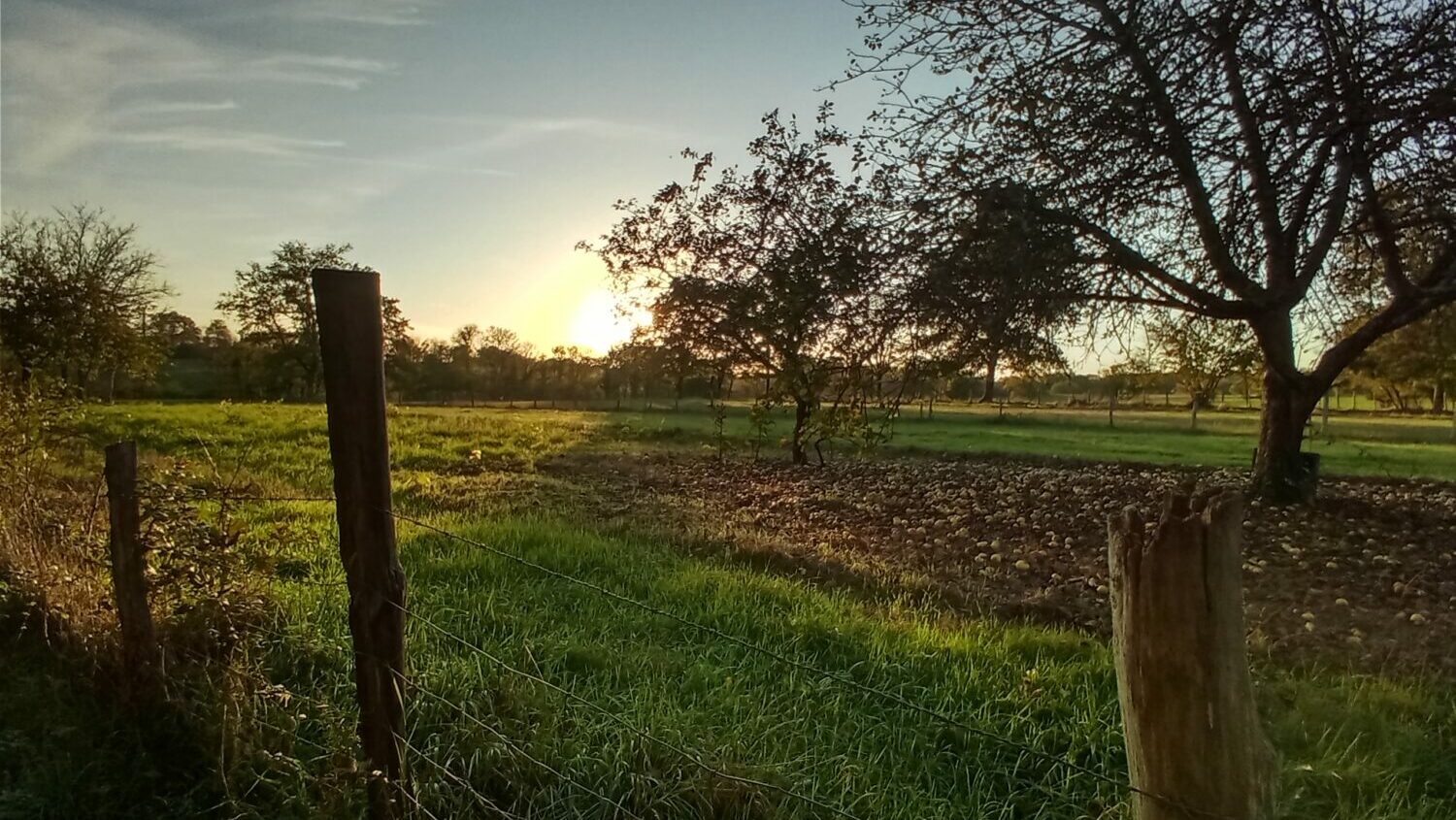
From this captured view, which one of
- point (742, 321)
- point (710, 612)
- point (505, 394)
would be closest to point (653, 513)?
point (742, 321)

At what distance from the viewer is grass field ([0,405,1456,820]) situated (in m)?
3.26

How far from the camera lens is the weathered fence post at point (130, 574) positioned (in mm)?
3664

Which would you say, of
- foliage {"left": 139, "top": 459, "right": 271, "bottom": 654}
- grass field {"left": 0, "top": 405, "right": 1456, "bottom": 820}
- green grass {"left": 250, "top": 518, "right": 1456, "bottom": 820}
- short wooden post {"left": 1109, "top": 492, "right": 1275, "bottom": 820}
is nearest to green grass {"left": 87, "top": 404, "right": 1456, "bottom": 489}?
grass field {"left": 0, "top": 405, "right": 1456, "bottom": 820}

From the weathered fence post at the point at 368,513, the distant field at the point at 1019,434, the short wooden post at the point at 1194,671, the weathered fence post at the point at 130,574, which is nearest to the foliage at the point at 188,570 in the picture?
the weathered fence post at the point at 130,574

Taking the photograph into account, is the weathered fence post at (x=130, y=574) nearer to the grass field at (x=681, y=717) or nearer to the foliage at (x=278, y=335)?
the grass field at (x=681, y=717)

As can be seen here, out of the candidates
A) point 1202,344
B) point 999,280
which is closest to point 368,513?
point 999,280

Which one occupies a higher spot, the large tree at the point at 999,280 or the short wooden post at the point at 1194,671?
the large tree at the point at 999,280

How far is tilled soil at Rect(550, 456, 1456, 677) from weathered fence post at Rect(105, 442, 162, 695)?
4563 mm

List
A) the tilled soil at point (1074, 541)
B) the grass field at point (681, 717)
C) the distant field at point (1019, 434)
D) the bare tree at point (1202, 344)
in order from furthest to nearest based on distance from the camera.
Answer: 1. the distant field at point (1019, 434)
2. the bare tree at point (1202, 344)
3. the tilled soil at point (1074, 541)
4. the grass field at point (681, 717)

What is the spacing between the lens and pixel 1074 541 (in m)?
9.26

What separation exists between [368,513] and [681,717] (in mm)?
1694

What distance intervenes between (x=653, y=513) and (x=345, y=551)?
7902mm

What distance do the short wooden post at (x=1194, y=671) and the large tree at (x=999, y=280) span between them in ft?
16.8

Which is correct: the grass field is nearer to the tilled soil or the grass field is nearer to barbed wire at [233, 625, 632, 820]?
barbed wire at [233, 625, 632, 820]
